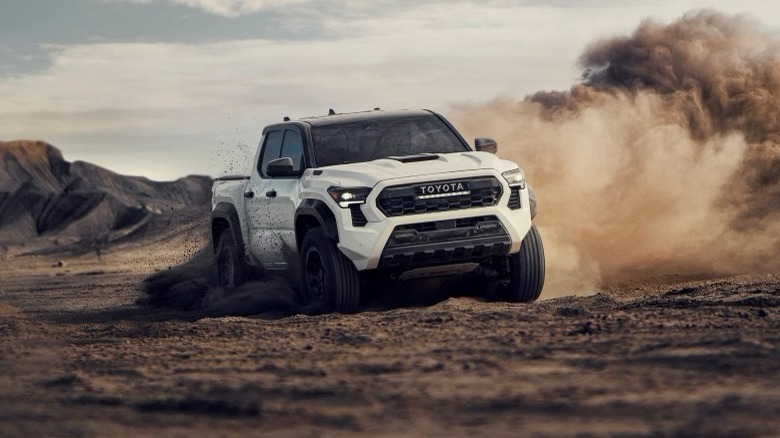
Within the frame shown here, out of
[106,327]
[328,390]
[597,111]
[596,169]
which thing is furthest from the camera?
[597,111]

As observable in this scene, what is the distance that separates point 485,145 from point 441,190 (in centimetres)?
105

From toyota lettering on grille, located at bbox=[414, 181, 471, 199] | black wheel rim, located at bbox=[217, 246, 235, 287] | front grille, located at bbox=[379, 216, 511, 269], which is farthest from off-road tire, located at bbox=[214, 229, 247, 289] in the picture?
toyota lettering on grille, located at bbox=[414, 181, 471, 199]

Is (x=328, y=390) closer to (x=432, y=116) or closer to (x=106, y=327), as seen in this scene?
(x=106, y=327)

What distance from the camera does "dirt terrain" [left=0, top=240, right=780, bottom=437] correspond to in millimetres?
5895

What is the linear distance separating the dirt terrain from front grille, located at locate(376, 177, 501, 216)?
2.85 ft

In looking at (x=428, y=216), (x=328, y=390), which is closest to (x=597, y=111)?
(x=428, y=216)

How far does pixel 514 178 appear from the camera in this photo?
37.9ft

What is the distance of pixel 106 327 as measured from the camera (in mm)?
11758

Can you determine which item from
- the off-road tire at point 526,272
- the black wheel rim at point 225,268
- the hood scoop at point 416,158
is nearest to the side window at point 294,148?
the hood scoop at point 416,158

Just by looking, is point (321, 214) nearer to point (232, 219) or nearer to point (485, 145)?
point (485, 145)

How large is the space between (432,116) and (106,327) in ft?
12.1

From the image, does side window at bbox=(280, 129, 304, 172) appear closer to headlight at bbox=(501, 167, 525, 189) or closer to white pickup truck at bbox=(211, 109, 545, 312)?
white pickup truck at bbox=(211, 109, 545, 312)

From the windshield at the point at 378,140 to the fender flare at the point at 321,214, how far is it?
0.50 meters

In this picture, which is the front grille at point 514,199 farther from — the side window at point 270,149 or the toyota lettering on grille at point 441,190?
the side window at point 270,149
